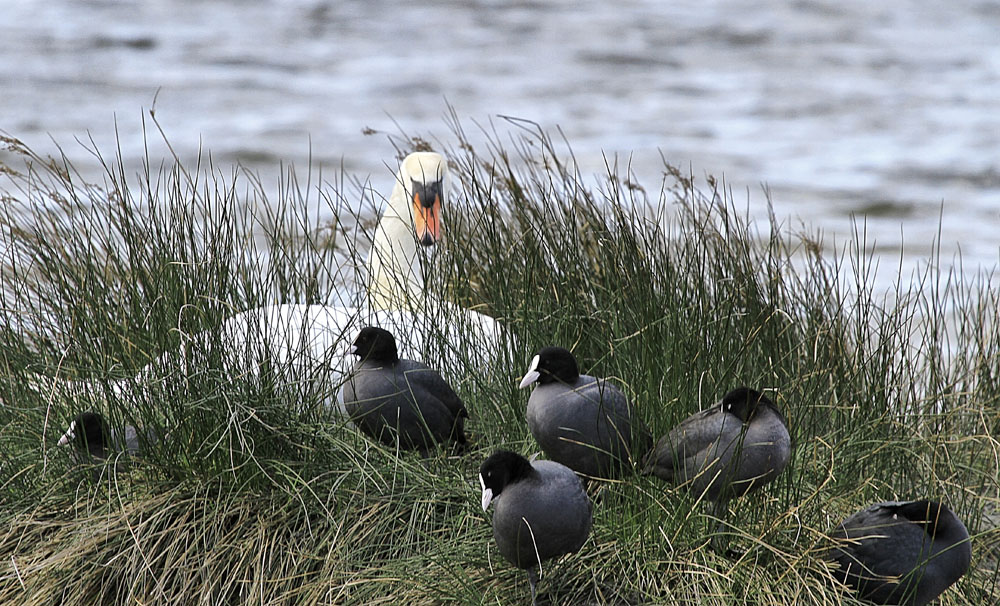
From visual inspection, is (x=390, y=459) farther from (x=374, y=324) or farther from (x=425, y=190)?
(x=425, y=190)

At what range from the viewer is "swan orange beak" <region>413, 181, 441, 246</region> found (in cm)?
426

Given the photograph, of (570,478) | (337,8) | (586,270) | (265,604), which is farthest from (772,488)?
(337,8)

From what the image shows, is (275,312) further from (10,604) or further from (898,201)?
(898,201)

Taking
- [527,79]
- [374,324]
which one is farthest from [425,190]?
[527,79]

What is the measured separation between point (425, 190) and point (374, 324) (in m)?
0.69

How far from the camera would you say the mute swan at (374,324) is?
332cm

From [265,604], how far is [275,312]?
3.53 feet

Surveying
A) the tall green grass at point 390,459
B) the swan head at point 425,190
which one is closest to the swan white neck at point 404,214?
the swan head at point 425,190

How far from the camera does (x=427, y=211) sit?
4.31 metres

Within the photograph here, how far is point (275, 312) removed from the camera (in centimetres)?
381

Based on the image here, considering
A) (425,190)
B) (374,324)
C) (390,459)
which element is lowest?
(390,459)

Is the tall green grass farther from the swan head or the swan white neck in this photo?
the swan white neck

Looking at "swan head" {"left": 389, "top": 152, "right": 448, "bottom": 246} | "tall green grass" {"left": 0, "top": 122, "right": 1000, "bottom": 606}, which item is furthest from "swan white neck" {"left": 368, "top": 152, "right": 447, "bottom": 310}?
"tall green grass" {"left": 0, "top": 122, "right": 1000, "bottom": 606}

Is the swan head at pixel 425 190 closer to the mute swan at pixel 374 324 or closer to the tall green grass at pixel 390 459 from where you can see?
the mute swan at pixel 374 324
